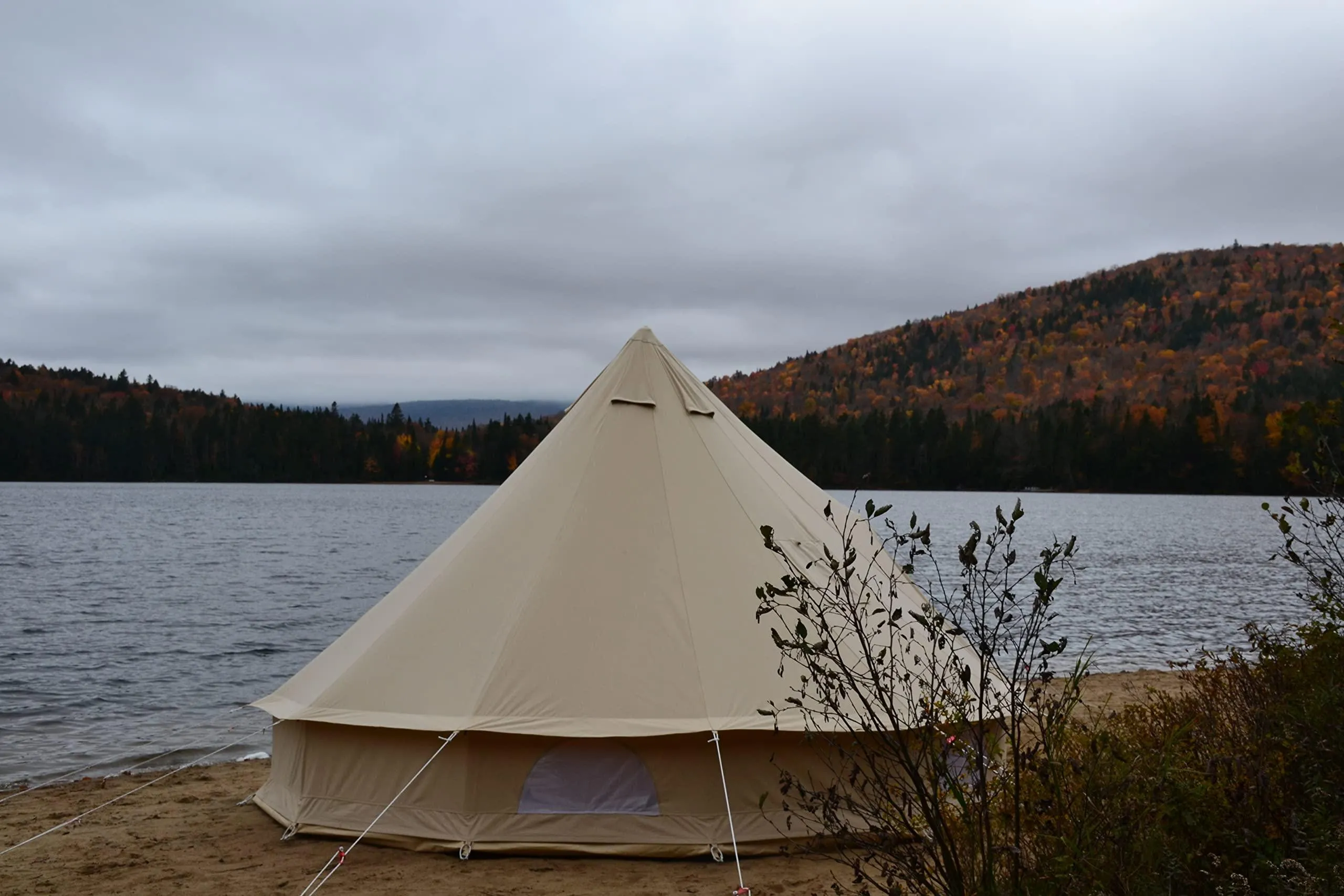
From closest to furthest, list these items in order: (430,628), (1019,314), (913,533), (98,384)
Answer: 1. (913,533)
2. (430,628)
3. (98,384)
4. (1019,314)

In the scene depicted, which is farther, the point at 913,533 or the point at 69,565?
A: the point at 69,565

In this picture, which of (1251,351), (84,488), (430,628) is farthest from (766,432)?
(430,628)

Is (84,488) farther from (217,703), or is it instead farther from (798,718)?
(798,718)

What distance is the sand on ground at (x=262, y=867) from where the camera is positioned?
6766 mm

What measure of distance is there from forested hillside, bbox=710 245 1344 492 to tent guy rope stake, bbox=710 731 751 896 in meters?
63.8

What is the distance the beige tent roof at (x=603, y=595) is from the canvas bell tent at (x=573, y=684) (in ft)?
0.05

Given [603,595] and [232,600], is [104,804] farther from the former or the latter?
[232,600]

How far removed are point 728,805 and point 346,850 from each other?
258 centimetres

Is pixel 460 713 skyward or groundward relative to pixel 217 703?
skyward

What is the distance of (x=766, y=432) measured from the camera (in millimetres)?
100062

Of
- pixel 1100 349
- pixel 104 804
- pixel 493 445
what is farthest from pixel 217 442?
pixel 104 804

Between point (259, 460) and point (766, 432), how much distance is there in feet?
209

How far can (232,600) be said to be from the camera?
3102 centimetres

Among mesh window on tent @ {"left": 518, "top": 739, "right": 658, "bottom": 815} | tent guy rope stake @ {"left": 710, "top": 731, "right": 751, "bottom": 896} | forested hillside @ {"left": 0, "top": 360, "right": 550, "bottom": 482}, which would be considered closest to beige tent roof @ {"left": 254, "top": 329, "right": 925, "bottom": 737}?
tent guy rope stake @ {"left": 710, "top": 731, "right": 751, "bottom": 896}
